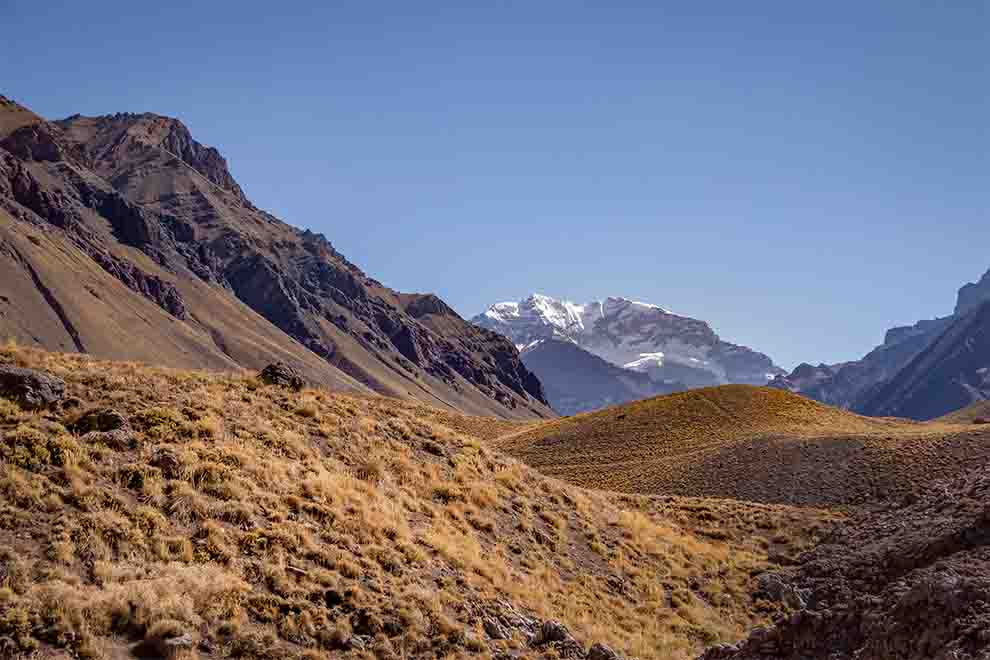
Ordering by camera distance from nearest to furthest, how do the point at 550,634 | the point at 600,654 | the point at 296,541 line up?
the point at 600,654 → the point at 296,541 → the point at 550,634

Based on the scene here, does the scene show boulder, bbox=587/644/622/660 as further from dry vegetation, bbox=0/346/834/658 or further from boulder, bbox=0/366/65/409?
boulder, bbox=0/366/65/409

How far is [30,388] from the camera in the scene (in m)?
20.0

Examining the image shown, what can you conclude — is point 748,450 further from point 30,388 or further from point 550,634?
point 30,388

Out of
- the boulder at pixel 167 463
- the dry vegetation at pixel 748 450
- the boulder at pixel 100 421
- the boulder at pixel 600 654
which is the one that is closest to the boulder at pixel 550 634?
the boulder at pixel 600 654

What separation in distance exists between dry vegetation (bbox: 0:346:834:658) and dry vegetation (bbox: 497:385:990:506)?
19639mm

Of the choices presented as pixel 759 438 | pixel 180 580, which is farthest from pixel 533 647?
pixel 759 438

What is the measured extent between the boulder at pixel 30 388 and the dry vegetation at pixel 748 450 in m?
38.5

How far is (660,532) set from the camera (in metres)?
32.8

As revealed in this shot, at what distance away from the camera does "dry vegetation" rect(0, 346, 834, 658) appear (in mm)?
14836

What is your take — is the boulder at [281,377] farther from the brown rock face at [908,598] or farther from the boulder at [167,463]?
the brown rock face at [908,598]

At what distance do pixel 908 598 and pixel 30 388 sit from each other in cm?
2057

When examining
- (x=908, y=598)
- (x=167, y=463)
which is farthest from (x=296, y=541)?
(x=908, y=598)

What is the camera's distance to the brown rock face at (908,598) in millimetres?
13602

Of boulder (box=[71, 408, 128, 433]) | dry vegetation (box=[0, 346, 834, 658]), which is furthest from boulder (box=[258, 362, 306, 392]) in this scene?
boulder (box=[71, 408, 128, 433])
